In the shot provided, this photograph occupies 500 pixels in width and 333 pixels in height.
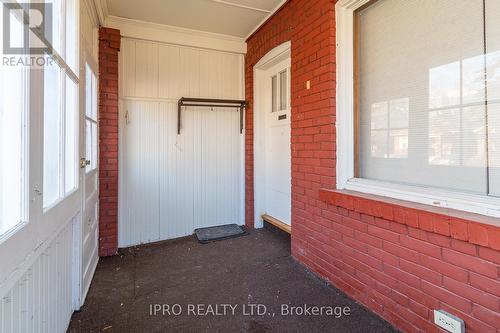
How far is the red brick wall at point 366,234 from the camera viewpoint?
55.8 inches

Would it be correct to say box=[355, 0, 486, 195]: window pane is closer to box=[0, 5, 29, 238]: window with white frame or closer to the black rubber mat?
the black rubber mat

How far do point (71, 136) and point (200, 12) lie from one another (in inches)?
83.4

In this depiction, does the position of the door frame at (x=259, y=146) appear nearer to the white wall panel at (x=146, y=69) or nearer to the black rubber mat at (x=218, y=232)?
the black rubber mat at (x=218, y=232)

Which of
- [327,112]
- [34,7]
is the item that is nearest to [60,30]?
[34,7]

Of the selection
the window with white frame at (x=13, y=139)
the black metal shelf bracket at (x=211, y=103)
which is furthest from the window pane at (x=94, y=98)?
the window with white frame at (x=13, y=139)

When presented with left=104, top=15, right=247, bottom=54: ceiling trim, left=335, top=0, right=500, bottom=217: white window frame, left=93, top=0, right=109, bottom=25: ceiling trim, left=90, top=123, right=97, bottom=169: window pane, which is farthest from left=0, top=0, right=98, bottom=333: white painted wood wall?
left=335, top=0, right=500, bottom=217: white window frame

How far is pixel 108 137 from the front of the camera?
3.17 metres

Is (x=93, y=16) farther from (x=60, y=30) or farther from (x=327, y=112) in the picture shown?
(x=327, y=112)

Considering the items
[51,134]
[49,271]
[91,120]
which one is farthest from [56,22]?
[49,271]

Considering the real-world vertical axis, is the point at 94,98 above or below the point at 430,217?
above

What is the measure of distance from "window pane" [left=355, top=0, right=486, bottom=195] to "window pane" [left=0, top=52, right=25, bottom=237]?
2.18 metres

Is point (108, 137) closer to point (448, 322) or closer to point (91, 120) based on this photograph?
point (91, 120)

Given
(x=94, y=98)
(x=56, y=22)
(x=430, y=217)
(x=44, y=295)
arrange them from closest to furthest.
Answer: (x=44, y=295), (x=430, y=217), (x=56, y=22), (x=94, y=98)

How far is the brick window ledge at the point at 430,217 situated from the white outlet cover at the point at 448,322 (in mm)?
461
